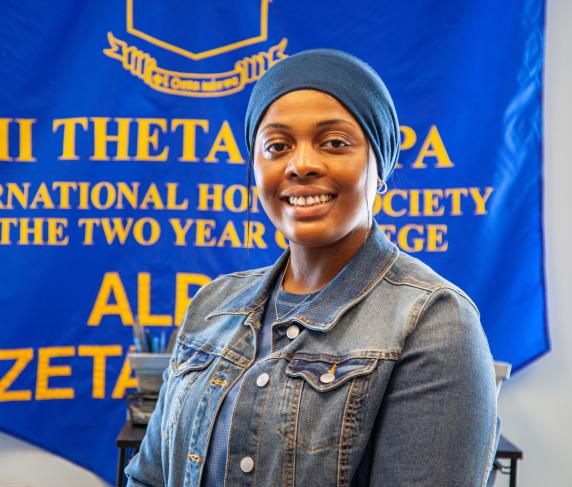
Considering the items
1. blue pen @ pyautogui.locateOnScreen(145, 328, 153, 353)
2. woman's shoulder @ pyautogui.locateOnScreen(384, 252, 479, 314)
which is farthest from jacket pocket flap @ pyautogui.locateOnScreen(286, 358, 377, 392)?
blue pen @ pyautogui.locateOnScreen(145, 328, 153, 353)

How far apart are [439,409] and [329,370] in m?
0.13

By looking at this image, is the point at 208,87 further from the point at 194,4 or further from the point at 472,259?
the point at 472,259

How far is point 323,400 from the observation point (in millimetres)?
816

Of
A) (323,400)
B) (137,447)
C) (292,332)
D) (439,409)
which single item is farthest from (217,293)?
(137,447)

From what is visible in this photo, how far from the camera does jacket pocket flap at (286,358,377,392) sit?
81cm

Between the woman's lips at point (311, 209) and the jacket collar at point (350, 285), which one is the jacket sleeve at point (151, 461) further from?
the woman's lips at point (311, 209)

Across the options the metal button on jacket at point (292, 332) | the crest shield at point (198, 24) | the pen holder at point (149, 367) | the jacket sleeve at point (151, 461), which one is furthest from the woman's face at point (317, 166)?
the crest shield at point (198, 24)

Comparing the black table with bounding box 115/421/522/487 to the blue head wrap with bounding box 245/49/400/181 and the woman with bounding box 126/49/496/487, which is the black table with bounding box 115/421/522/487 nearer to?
the woman with bounding box 126/49/496/487

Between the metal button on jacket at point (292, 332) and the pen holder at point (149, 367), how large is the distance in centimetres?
86

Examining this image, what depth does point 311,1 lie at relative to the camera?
2020 millimetres

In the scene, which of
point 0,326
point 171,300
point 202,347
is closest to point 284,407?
point 202,347

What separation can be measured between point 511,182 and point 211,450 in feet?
4.51

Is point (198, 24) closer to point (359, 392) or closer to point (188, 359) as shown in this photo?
point (188, 359)

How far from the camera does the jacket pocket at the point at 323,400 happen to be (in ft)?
2.61
